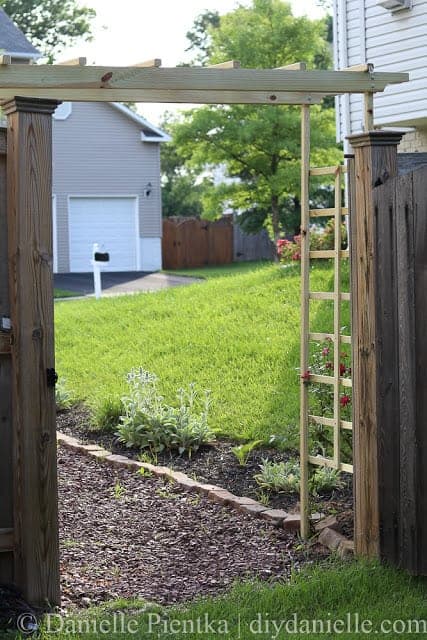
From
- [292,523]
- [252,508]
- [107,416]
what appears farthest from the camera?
[107,416]

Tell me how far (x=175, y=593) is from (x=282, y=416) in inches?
123

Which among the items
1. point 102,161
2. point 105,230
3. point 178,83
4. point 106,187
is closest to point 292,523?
point 178,83

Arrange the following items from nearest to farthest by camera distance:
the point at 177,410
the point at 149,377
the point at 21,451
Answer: the point at 21,451
the point at 177,410
the point at 149,377

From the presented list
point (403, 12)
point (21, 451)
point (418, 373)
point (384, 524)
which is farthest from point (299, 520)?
point (403, 12)

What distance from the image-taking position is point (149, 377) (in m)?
8.00

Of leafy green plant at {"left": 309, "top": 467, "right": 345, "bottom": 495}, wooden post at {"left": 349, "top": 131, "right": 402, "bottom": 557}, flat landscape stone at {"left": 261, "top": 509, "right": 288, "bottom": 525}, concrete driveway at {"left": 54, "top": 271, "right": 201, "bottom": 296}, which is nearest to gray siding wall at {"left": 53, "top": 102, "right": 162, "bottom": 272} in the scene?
concrete driveway at {"left": 54, "top": 271, "right": 201, "bottom": 296}

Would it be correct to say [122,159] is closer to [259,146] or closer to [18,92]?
[259,146]

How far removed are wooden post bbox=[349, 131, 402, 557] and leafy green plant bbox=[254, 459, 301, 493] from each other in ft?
4.03

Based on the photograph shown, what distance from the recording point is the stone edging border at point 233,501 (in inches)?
209

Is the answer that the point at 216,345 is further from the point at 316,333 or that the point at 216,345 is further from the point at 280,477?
the point at 316,333

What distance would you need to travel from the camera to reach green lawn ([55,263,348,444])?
8.09m

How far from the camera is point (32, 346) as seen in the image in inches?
171

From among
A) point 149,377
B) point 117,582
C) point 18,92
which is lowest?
point 117,582

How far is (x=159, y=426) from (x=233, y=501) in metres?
1.54
